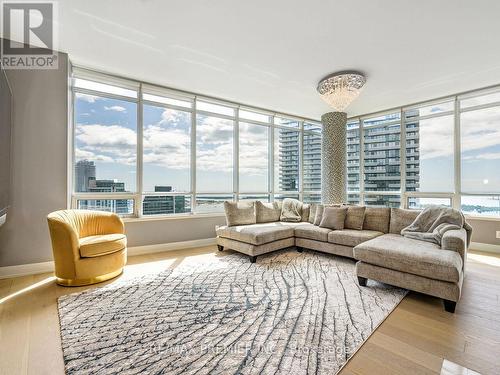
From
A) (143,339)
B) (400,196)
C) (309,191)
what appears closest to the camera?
(143,339)

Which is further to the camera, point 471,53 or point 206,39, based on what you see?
point 471,53

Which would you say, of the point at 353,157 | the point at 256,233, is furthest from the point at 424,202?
the point at 256,233

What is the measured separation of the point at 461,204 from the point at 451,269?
3.36m

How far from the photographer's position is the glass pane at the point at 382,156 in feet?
18.0

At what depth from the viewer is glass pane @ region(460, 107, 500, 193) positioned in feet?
13.8

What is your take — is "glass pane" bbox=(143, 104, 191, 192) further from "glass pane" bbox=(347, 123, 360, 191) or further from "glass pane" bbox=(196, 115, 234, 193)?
"glass pane" bbox=(347, 123, 360, 191)

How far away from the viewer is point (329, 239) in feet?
12.0

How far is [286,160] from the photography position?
6105mm

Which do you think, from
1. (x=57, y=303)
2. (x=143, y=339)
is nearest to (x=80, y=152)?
(x=57, y=303)

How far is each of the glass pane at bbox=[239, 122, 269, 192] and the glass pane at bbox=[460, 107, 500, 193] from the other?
3898mm

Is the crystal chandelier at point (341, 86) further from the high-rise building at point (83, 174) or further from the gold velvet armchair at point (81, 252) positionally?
the high-rise building at point (83, 174)

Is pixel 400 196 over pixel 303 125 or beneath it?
beneath

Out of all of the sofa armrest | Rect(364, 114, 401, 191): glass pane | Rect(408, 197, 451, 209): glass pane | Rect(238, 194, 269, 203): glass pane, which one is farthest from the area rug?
Rect(364, 114, 401, 191): glass pane

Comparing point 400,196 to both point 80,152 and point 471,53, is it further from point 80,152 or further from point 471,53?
point 80,152
